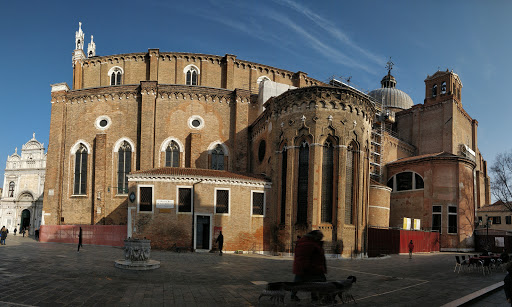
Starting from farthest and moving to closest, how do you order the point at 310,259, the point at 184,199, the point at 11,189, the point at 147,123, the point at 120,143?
the point at 11,189 → the point at 120,143 → the point at 147,123 → the point at 184,199 → the point at 310,259

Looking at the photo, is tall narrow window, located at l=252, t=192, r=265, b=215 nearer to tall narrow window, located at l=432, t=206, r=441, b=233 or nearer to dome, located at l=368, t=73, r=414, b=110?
tall narrow window, located at l=432, t=206, r=441, b=233

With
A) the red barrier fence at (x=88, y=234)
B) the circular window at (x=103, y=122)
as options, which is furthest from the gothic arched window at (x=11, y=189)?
the circular window at (x=103, y=122)

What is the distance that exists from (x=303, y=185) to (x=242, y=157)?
30.9 ft

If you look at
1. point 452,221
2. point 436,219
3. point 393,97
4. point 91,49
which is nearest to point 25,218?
point 91,49

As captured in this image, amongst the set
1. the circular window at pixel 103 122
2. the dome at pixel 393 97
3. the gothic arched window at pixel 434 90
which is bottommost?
the circular window at pixel 103 122

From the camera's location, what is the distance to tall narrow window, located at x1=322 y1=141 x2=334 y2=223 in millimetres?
22734

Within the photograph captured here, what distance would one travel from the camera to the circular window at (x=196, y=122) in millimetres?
31734

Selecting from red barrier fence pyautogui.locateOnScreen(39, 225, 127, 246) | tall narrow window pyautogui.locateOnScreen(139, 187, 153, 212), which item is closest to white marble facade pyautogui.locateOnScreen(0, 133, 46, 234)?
red barrier fence pyautogui.locateOnScreen(39, 225, 127, 246)

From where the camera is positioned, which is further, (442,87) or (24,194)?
(24,194)

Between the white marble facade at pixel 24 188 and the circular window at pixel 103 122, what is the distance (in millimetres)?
21936

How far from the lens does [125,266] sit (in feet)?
45.5

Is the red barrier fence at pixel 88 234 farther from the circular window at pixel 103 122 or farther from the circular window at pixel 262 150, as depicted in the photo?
the circular window at pixel 262 150

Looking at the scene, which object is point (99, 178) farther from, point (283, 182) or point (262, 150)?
point (283, 182)

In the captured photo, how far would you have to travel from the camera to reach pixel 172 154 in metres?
31.5
